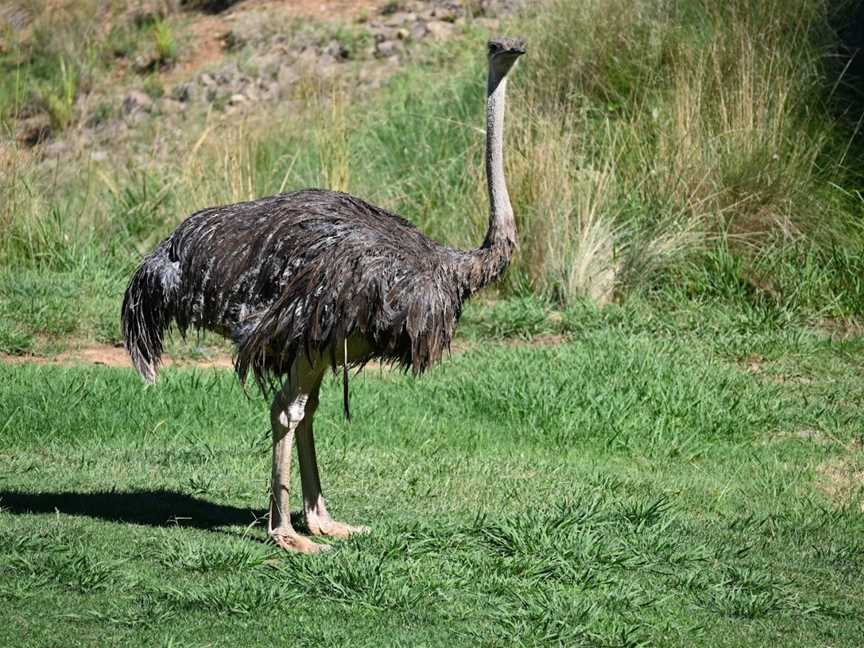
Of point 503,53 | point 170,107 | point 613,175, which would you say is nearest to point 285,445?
point 503,53

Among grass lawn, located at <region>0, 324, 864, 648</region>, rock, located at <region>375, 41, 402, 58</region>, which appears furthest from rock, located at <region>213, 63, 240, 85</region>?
grass lawn, located at <region>0, 324, 864, 648</region>

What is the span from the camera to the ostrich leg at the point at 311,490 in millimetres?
6117

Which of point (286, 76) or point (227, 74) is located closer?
point (286, 76)

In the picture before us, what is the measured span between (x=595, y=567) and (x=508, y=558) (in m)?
0.34

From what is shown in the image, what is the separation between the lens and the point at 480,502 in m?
6.61

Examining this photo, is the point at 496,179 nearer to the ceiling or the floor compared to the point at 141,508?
nearer to the ceiling

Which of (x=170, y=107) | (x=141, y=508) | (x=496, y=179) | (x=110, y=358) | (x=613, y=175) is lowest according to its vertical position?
(x=170, y=107)

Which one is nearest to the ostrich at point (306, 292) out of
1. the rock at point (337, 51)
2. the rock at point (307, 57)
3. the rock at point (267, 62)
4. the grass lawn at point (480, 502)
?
the grass lawn at point (480, 502)

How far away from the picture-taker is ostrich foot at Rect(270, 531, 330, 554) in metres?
5.82

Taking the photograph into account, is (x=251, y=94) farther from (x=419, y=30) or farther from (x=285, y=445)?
(x=285, y=445)

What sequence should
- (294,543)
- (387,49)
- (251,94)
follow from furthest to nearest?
(387,49) < (251,94) < (294,543)

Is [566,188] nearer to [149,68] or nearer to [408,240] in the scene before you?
[408,240]

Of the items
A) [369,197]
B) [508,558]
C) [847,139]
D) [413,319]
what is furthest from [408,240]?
Result: [847,139]

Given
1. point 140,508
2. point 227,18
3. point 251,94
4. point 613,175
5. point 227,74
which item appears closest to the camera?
point 140,508
